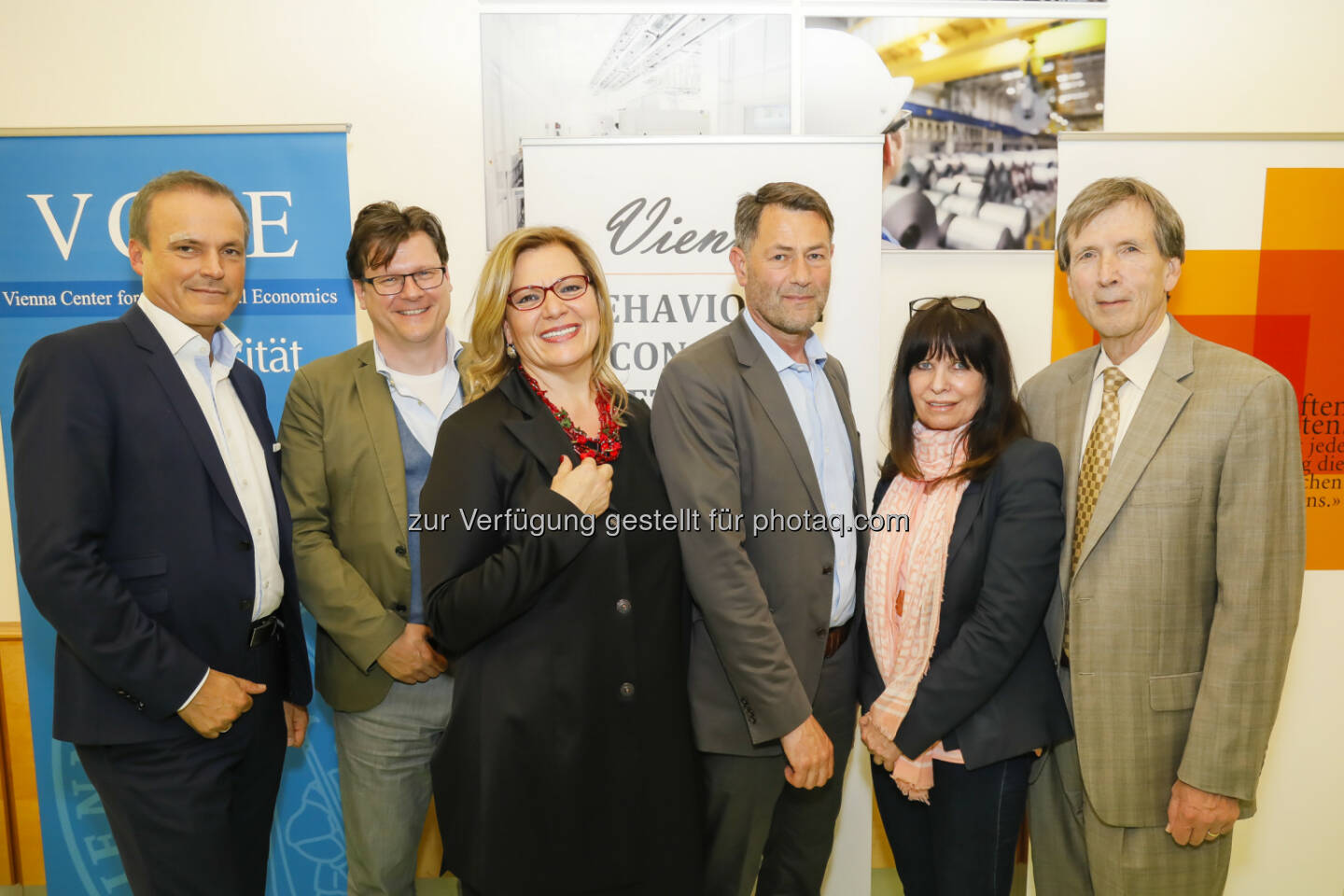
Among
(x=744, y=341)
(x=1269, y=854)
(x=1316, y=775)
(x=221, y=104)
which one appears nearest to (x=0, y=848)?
(x=221, y=104)

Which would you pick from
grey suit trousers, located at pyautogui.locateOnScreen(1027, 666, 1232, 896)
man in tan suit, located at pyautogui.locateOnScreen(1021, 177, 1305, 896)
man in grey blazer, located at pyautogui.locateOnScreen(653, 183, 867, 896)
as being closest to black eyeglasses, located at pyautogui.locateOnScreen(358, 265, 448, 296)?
man in grey blazer, located at pyautogui.locateOnScreen(653, 183, 867, 896)

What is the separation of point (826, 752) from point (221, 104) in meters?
3.00

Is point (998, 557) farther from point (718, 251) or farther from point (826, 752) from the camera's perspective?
point (718, 251)

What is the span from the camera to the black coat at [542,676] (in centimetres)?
151

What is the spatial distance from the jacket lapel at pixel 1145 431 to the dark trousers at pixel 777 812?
0.65 meters

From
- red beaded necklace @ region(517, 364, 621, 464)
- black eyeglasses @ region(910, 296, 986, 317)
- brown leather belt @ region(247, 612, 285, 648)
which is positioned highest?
black eyeglasses @ region(910, 296, 986, 317)

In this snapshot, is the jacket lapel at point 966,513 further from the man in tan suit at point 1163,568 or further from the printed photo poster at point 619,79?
the printed photo poster at point 619,79

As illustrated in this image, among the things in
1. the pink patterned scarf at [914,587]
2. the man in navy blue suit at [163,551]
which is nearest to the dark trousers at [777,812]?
the pink patterned scarf at [914,587]

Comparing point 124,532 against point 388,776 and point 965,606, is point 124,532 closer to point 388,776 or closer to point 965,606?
point 388,776

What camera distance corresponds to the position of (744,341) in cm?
191

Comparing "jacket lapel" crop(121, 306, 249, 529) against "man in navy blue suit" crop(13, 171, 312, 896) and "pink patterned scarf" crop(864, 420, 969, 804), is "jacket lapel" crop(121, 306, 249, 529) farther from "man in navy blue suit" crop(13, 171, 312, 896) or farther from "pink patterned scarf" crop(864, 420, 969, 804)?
"pink patterned scarf" crop(864, 420, 969, 804)

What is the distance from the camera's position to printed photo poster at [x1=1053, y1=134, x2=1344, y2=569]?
2.66 m

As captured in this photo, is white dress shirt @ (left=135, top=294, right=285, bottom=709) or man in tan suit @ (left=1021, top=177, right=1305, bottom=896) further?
white dress shirt @ (left=135, top=294, right=285, bottom=709)

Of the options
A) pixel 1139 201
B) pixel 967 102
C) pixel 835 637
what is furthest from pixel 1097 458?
pixel 967 102
